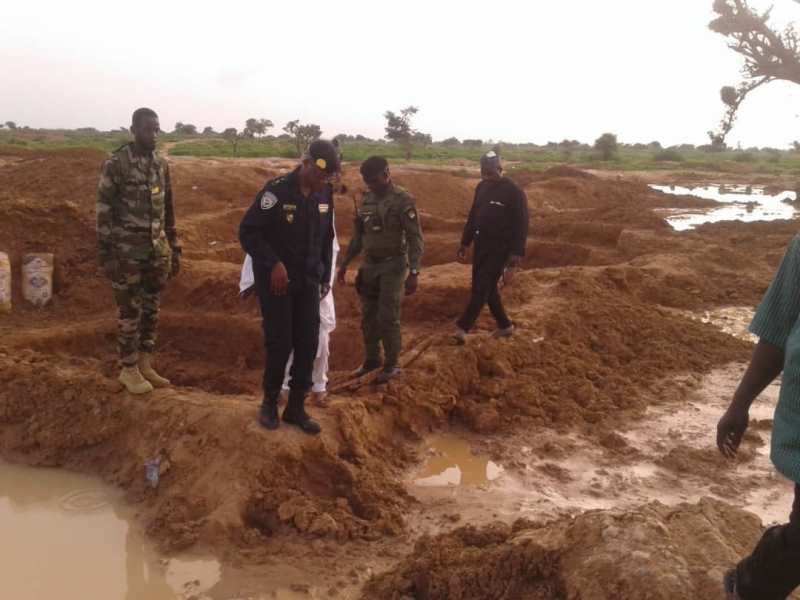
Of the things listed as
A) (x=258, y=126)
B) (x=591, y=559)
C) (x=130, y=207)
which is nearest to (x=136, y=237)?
(x=130, y=207)

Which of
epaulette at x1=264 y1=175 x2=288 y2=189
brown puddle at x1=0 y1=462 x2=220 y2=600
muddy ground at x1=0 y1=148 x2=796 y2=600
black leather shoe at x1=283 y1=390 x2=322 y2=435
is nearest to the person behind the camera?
muddy ground at x1=0 y1=148 x2=796 y2=600

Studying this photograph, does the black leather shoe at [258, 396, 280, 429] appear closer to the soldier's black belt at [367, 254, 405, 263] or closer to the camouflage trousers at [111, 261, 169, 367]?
the camouflage trousers at [111, 261, 169, 367]

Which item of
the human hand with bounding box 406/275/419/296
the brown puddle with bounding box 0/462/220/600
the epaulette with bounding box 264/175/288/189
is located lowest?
the brown puddle with bounding box 0/462/220/600

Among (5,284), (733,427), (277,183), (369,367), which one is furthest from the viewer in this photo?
(5,284)

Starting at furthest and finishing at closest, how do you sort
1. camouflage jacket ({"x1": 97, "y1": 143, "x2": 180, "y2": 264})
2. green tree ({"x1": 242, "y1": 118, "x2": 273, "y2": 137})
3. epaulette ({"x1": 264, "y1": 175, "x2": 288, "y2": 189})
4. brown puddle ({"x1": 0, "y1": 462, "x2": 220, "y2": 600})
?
1. green tree ({"x1": 242, "y1": 118, "x2": 273, "y2": 137})
2. camouflage jacket ({"x1": 97, "y1": 143, "x2": 180, "y2": 264})
3. epaulette ({"x1": 264, "y1": 175, "x2": 288, "y2": 189})
4. brown puddle ({"x1": 0, "y1": 462, "x2": 220, "y2": 600})

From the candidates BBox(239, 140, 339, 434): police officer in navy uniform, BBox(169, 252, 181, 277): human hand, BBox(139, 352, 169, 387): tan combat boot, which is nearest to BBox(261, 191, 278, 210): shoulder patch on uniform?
BBox(239, 140, 339, 434): police officer in navy uniform

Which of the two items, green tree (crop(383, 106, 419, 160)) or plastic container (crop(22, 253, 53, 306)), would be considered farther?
green tree (crop(383, 106, 419, 160))

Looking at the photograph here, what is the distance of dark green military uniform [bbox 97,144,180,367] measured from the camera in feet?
14.2

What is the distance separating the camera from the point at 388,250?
4.88 m

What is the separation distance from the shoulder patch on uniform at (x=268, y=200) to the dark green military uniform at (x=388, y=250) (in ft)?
4.30

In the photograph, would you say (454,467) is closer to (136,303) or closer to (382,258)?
(382,258)

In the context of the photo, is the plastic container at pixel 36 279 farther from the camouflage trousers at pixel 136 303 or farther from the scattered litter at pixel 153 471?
the scattered litter at pixel 153 471

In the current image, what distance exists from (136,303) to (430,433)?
7.68 feet

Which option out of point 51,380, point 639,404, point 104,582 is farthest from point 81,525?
point 639,404
